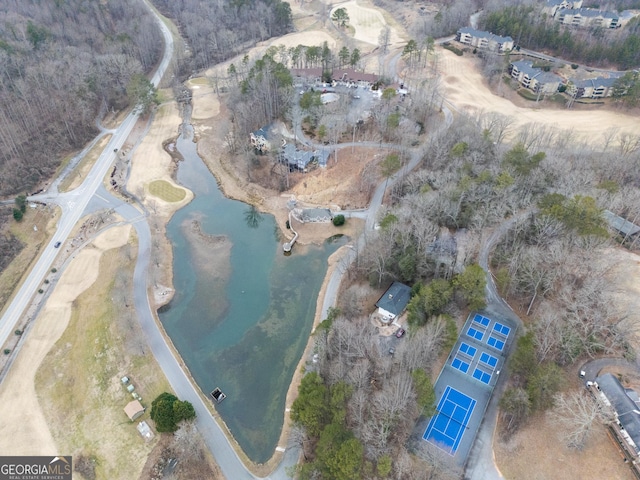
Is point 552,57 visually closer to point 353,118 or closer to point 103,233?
point 353,118

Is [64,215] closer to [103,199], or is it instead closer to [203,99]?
[103,199]

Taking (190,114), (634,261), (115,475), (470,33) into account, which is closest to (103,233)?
(115,475)

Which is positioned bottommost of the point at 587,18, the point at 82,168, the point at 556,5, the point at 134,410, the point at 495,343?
the point at 134,410

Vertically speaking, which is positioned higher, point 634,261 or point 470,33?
point 470,33

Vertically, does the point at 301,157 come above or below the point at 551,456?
above

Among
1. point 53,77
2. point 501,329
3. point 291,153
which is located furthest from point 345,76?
point 501,329

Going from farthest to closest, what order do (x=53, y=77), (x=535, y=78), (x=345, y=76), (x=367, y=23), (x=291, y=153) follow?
(x=367, y=23) → (x=345, y=76) → (x=535, y=78) → (x=53, y=77) → (x=291, y=153)

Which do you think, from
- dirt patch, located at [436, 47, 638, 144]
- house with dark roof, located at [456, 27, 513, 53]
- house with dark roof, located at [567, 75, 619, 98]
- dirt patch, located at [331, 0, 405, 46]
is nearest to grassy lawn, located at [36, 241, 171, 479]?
dirt patch, located at [436, 47, 638, 144]

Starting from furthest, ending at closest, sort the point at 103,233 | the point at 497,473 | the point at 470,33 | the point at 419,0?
1. the point at 419,0
2. the point at 470,33
3. the point at 103,233
4. the point at 497,473

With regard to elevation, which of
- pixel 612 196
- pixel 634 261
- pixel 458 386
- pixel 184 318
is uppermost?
pixel 612 196
